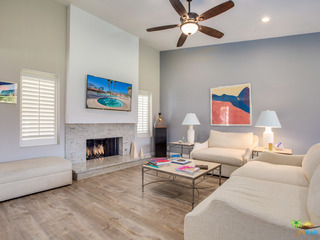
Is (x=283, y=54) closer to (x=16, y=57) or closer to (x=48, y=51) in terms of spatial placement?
(x=48, y=51)

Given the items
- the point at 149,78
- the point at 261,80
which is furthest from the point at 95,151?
the point at 261,80

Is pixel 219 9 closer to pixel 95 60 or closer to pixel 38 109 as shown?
pixel 95 60

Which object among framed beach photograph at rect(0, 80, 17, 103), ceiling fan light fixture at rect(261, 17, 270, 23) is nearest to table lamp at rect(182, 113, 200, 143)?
ceiling fan light fixture at rect(261, 17, 270, 23)

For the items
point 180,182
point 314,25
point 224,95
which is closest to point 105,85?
point 180,182

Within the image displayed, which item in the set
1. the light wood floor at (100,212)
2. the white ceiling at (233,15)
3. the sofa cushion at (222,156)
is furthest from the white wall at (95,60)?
the sofa cushion at (222,156)

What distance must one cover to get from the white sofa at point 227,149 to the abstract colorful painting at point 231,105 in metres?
0.44

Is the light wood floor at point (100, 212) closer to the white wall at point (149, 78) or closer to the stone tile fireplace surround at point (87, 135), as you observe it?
the stone tile fireplace surround at point (87, 135)

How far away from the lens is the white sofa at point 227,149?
11.5 feet

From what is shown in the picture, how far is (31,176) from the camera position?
2770 mm

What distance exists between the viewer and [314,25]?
3627 mm

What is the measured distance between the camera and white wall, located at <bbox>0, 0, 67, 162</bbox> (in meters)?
3.04

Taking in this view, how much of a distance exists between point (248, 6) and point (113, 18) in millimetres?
2630

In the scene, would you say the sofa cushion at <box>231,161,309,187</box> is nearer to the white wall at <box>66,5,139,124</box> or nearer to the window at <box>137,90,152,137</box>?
the white wall at <box>66,5,139,124</box>

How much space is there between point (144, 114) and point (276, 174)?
154 inches
